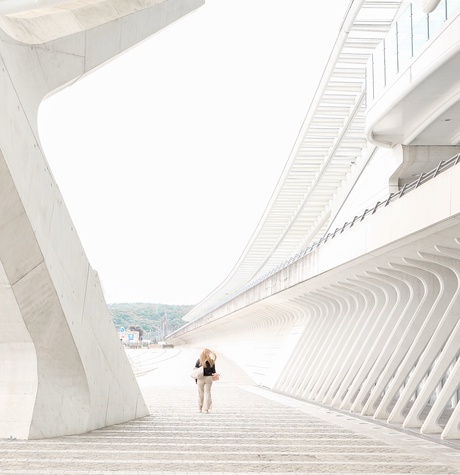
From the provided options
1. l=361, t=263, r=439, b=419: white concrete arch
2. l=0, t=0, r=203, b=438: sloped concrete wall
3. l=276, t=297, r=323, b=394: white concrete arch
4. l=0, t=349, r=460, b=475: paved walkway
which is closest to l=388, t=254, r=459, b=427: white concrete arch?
l=361, t=263, r=439, b=419: white concrete arch

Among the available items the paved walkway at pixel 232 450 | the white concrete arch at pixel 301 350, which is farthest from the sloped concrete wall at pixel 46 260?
the white concrete arch at pixel 301 350

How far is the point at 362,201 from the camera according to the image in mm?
32781

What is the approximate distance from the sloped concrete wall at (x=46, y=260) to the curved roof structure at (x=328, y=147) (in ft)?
57.0

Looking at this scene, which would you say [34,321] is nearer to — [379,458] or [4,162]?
[4,162]

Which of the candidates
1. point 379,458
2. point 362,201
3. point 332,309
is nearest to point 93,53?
point 379,458

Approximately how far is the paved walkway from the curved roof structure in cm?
1692

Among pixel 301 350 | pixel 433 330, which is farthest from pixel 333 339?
pixel 433 330

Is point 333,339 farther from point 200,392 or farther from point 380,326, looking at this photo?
point 200,392

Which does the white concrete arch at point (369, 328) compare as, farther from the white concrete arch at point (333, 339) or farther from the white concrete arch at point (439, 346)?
the white concrete arch at point (439, 346)

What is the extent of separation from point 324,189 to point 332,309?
2199 centimetres

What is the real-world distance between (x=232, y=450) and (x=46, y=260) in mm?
3108

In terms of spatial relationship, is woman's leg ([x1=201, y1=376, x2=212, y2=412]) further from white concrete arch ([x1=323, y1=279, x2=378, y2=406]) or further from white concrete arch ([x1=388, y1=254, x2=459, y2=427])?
white concrete arch ([x1=323, y1=279, x2=378, y2=406])

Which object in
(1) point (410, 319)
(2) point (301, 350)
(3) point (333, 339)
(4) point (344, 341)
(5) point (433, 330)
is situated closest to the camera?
(5) point (433, 330)

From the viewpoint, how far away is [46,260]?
33.9 ft
